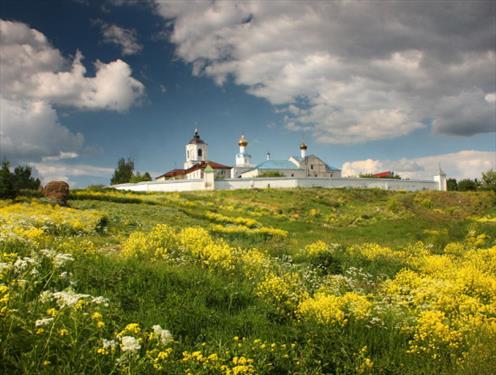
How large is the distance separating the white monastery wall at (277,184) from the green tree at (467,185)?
14.2 feet

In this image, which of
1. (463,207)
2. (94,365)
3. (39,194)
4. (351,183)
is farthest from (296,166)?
(94,365)

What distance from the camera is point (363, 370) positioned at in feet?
16.0

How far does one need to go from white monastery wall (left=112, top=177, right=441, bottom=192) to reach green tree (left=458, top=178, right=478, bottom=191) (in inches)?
170

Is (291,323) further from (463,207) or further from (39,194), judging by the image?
(463,207)

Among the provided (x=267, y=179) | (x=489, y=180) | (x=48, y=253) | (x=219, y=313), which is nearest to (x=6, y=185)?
(x=48, y=253)

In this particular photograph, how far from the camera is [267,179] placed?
5481 cm

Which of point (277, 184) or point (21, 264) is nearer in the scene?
point (21, 264)

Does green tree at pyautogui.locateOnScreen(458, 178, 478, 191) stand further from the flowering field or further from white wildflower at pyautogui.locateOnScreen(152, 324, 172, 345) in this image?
white wildflower at pyautogui.locateOnScreen(152, 324, 172, 345)

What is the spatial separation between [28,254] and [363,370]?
547 centimetres

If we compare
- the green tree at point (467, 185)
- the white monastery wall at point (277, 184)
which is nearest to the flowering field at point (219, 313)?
the white monastery wall at point (277, 184)

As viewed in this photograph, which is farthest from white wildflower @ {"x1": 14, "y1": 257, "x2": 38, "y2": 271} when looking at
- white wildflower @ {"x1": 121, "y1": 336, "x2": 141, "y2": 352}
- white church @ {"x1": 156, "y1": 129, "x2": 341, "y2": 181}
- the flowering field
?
white church @ {"x1": 156, "y1": 129, "x2": 341, "y2": 181}

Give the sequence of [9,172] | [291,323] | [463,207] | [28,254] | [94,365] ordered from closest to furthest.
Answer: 1. [94,365]
2. [291,323]
3. [28,254]
4. [9,172]
5. [463,207]

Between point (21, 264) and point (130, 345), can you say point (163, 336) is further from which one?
point (21, 264)

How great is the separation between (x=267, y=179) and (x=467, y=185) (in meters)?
31.0
